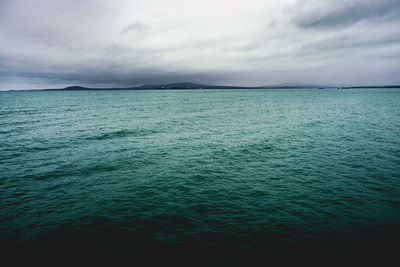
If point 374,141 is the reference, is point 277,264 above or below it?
below

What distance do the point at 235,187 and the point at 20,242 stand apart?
15.9 m

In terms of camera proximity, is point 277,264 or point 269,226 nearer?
point 277,264

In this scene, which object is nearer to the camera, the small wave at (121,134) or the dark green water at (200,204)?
the dark green water at (200,204)

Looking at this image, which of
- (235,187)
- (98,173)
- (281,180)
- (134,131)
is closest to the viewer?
(235,187)

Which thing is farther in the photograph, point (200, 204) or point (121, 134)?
point (121, 134)

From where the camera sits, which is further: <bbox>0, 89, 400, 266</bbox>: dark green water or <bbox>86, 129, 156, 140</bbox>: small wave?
<bbox>86, 129, 156, 140</bbox>: small wave

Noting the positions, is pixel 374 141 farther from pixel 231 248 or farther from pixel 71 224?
pixel 71 224

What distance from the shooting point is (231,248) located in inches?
492

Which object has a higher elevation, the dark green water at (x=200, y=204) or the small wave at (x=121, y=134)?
the small wave at (x=121, y=134)

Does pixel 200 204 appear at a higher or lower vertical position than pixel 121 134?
lower

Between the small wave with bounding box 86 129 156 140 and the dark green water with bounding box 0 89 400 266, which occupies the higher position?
the small wave with bounding box 86 129 156 140

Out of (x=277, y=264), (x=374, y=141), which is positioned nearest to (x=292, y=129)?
(x=374, y=141)

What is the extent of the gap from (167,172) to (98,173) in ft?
24.5

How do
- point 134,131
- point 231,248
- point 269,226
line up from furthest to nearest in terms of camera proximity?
1. point 134,131
2. point 269,226
3. point 231,248
